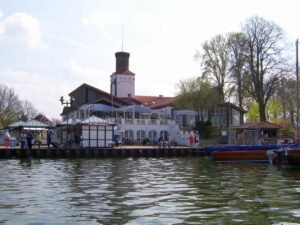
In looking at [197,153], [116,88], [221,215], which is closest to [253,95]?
[197,153]

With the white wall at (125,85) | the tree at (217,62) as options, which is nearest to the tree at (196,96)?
the tree at (217,62)

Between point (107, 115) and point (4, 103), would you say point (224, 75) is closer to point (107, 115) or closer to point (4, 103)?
point (107, 115)

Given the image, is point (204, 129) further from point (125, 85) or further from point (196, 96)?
point (125, 85)

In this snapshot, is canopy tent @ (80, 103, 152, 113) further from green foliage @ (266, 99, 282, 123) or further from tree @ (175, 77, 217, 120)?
green foliage @ (266, 99, 282, 123)

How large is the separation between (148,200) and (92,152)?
101ft

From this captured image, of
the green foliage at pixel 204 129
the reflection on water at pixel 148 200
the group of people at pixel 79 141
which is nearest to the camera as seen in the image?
the reflection on water at pixel 148 200

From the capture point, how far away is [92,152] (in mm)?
47125

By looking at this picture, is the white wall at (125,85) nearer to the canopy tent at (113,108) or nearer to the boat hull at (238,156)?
the canopy tent at (113,108)

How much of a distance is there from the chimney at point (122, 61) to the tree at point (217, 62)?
3036 cm

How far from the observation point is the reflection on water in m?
13.5

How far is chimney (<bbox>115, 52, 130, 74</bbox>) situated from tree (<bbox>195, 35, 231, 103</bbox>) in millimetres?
30365

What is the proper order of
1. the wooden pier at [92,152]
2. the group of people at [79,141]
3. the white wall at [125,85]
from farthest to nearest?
the white wall at [125,85]
the group of people at [79,141]
the wooden pier at [92,152]

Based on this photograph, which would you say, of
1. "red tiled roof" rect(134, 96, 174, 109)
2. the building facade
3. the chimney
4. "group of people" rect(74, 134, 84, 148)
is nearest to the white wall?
the building facade

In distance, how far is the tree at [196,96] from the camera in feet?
229
